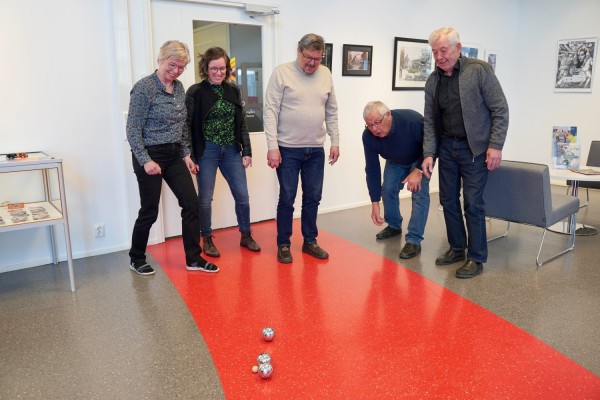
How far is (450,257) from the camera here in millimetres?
3377

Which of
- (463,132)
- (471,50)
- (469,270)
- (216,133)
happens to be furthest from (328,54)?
(469,270)

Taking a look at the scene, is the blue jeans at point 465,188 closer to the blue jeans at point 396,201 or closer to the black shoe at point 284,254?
the blue jeans at point 396,201

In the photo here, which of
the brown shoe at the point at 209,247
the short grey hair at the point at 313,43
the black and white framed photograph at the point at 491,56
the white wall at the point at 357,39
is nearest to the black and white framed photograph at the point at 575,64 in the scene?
the black and white framed photograph at the point at 491,56

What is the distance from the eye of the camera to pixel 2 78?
3.09m

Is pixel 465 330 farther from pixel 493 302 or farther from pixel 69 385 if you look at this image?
pixel 69 385

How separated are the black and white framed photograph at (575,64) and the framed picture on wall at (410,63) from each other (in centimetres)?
209

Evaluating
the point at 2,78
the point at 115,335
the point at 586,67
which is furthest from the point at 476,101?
the point at 586,67

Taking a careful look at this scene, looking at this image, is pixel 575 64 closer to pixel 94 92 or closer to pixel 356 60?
pixel 356 60

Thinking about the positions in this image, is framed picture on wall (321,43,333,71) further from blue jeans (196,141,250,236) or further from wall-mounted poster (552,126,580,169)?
wall-mounted poster (552,126,580,169)

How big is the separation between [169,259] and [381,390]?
80.7 inches

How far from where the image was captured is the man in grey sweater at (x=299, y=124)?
313cm

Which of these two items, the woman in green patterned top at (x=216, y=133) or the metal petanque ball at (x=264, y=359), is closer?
the metal petanque ball at (x=264, y=359)

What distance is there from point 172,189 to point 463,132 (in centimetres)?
191

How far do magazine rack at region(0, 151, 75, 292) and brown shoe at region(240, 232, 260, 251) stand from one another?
4.16 ft
